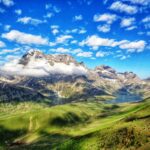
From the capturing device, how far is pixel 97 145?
127 meters

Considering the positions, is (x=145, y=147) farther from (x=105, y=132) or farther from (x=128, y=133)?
(x=105, y=132)

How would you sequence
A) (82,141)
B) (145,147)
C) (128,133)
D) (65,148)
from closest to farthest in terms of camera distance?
(145,147) < (128,133) < (82,141) < (65,148)

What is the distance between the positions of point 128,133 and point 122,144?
8.34 m

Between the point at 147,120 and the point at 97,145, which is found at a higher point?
the point at 147,120

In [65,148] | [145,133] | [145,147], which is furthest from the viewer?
[65,148]

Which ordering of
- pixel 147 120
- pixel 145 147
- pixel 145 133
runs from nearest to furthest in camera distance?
1. pixel 145 147
2. pixel 145 133
3. pixel 147 120

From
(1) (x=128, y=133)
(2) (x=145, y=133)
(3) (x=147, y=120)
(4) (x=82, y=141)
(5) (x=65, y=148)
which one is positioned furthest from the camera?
(5) (x=65, y=148)

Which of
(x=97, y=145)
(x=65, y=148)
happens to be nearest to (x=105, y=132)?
(x=97, y=145)

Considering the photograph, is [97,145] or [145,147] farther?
[97,145]

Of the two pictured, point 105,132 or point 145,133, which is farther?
point 105,132

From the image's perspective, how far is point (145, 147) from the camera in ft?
328

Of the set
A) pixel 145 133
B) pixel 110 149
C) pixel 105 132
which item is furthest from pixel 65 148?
pixel 145 133

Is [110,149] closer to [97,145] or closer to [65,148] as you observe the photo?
[97,145]

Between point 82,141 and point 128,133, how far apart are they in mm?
32549
